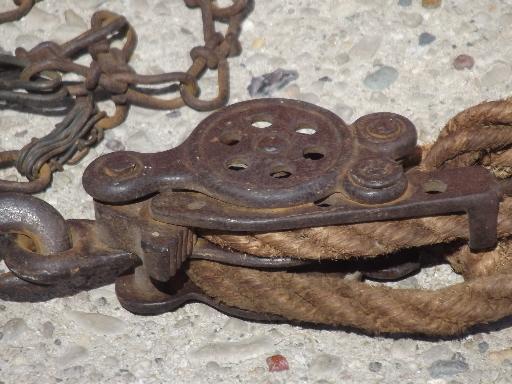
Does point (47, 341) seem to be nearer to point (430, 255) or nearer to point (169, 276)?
point (169, 276)

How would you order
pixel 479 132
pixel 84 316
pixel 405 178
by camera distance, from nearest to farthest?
1. pixel 405 178
2. pixel 479 132
3. pixel 84 316

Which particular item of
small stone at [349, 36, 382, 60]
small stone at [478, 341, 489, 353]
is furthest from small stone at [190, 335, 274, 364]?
small stone at [349, 36, 382, 60]

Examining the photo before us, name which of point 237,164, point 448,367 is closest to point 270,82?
point 237,164

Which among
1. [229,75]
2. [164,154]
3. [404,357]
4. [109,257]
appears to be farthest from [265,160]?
[229,75]

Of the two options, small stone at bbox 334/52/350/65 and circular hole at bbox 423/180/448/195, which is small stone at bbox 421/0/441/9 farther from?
circular hole at bbox 423/180/448/195

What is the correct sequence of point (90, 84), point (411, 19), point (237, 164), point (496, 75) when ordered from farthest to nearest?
point (411, 19) → point (496, 75) → point (90, 84) → point (237, 164)

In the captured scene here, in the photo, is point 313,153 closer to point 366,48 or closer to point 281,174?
point 281,174

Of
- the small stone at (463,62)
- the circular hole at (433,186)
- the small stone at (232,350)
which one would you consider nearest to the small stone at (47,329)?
the small stone at (232,350)
